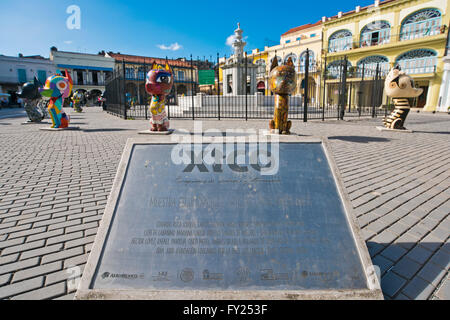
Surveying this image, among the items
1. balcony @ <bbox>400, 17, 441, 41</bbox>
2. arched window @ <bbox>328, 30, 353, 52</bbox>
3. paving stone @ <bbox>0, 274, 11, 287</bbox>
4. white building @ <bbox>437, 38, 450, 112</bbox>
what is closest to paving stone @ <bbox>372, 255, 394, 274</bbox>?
paving stone @ <bbox>0, 274, 11, 287</bbox>

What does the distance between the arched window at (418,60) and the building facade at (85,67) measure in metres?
43.6

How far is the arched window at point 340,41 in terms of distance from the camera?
99.7 ft

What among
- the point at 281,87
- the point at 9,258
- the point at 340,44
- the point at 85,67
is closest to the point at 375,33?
the point at 340,44

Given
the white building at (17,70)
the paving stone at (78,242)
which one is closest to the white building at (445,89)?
the paving stone at (78,242)

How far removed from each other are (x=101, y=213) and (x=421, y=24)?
108 feet

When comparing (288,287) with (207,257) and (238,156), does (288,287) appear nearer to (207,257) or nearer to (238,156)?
(207,257)

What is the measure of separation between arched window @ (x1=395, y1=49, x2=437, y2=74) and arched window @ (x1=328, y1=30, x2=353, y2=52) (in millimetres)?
6281

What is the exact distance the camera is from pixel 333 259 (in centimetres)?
166

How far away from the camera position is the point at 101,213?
10.8 feet

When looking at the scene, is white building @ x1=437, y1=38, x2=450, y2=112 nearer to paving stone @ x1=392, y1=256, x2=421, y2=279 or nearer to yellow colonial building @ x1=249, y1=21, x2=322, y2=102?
yellow colonial building @ x1=249, y1=21, x2=322, y2=102

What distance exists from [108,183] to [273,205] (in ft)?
11.4

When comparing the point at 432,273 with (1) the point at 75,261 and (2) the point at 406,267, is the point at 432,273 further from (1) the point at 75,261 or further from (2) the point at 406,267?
(1) the point at 75,261

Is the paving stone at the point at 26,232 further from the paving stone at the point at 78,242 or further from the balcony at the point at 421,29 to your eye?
the balcony at the point at 421,29

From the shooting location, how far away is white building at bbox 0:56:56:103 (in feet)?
122
